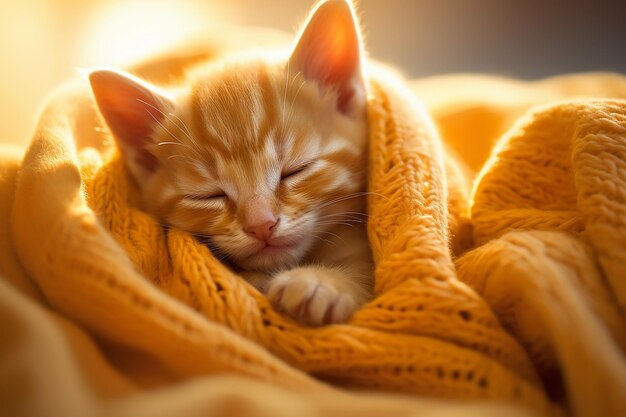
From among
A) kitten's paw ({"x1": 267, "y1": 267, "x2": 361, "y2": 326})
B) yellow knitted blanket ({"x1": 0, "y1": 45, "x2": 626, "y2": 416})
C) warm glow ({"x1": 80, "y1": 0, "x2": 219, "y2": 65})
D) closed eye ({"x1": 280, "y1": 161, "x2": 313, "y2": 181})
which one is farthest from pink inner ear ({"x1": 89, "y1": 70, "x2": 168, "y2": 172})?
warm glow ({"x1": 80, "y1": 0, "x2": 219, "y2": 65})

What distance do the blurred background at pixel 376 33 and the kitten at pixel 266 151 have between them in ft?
2.31

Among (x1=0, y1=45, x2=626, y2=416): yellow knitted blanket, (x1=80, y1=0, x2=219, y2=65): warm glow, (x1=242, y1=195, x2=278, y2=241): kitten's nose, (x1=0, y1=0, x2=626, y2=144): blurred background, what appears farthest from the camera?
(x1=80, y1=0, x2=219, y2=65): warm glow

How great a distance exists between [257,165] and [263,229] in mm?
120

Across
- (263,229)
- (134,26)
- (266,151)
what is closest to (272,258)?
(263,229)

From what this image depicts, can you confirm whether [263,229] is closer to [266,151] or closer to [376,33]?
[266,151]

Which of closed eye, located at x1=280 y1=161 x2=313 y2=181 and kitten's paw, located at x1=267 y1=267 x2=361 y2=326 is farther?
closed eye, located at x1=280 y1=161 x2=313 y2=181

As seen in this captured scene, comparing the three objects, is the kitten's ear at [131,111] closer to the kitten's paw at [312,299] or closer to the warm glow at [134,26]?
the kitten's paw at [312,299]

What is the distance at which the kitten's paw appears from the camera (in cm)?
66

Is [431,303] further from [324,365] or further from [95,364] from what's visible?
[95,364]

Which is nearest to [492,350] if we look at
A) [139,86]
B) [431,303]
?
[431,303]

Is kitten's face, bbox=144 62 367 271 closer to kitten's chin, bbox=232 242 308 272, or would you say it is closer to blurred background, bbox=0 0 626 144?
kitten's chin, bbox=232 242 308 272

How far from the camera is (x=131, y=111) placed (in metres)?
0.95

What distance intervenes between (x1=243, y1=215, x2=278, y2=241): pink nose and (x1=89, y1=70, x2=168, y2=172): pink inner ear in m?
0.31

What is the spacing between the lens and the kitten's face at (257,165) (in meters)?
0.84
